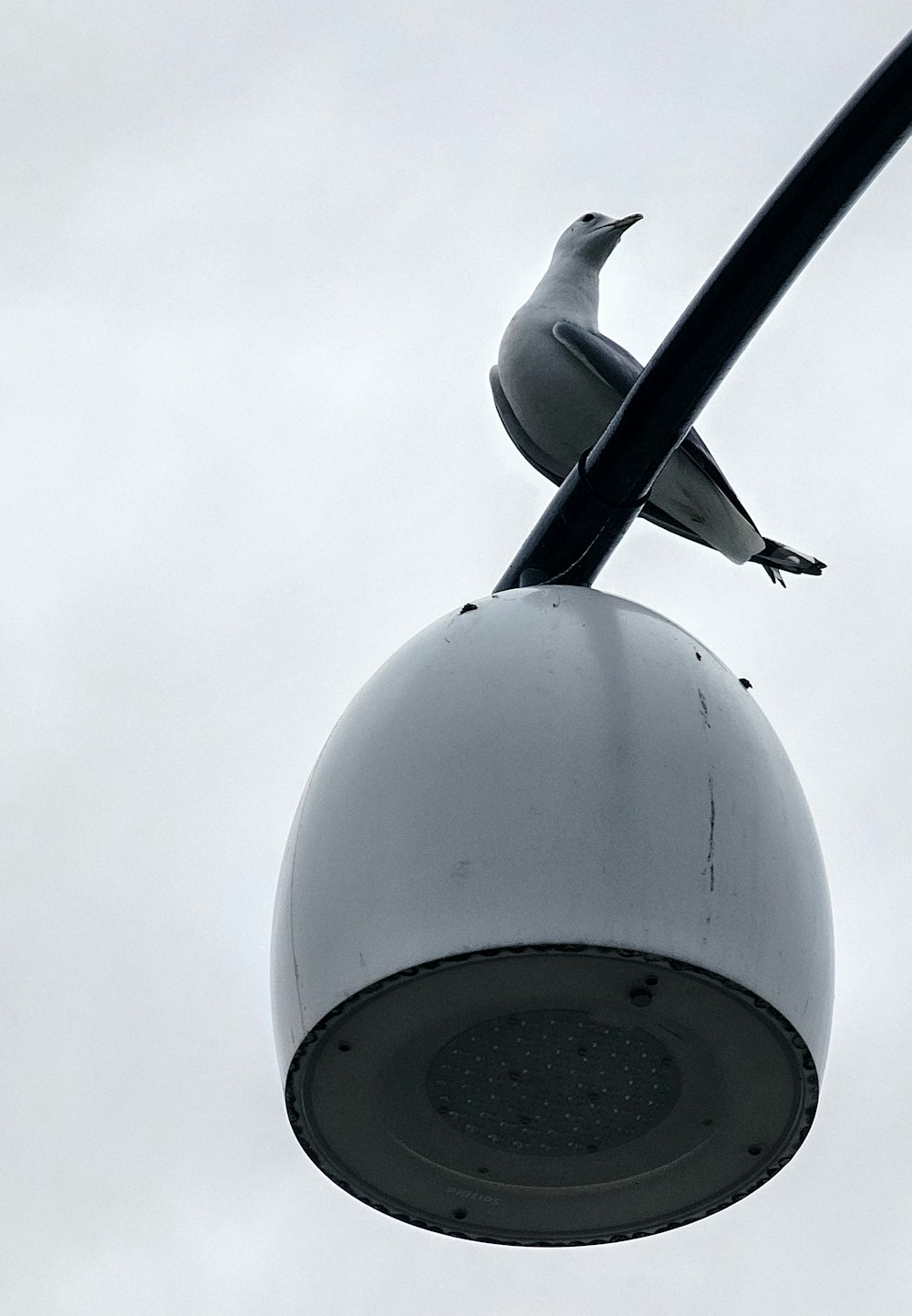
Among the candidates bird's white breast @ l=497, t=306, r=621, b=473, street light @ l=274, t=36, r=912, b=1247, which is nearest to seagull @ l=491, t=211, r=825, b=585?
bird's white breast @ l=497, t=306, r=621, b=473

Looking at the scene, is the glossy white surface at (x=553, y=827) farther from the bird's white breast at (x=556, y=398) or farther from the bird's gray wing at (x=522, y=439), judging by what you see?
the bird's gray wing at (x=522, y=439)

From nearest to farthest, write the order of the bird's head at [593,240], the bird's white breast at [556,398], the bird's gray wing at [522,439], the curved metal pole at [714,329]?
1. the curved metal pole at [714,329]
2. the bird's white breast at [556,398]
3. the bird's gray wing at [522,439]
4. the bird's head at [593,240]

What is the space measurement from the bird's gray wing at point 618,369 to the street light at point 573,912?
1572 mm

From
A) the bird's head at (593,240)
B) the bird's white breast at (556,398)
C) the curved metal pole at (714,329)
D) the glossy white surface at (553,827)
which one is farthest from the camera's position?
the bird's head at (593,240)

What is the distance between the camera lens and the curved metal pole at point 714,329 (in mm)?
3059

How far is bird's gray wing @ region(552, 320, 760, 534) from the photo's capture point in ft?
16.2

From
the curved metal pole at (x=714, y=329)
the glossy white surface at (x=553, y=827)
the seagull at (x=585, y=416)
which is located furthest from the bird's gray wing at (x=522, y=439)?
the glossy white surface at (x=553, y=827)

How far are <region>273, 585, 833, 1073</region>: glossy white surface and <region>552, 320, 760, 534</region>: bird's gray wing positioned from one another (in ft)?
6.22

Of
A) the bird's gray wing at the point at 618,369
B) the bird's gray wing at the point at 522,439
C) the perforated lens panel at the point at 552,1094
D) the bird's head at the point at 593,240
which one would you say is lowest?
the perforated lens panel at the point at 552,1094

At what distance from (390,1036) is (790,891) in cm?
69

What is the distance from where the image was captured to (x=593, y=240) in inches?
241

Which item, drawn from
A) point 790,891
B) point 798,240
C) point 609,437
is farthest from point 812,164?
point 790,891

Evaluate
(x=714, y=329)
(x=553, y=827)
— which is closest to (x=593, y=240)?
(x=714, y=329)

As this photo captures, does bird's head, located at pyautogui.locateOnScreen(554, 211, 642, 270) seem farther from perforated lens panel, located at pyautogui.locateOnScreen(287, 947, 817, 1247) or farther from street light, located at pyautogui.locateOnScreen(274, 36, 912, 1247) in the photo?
perforated lens panel, located at pyautogui.locateOnScreen(287, 947, 817, 1247)
